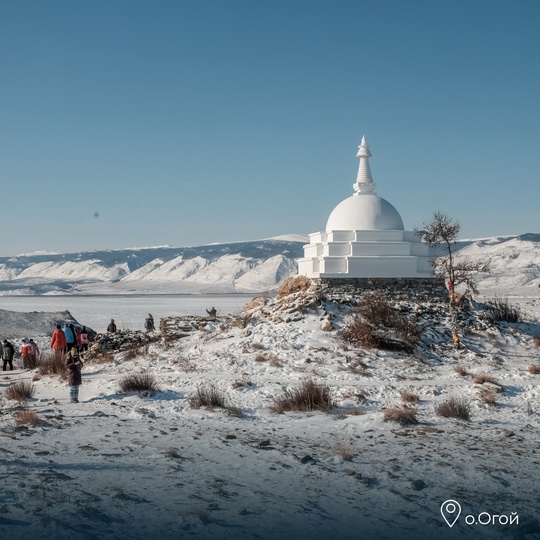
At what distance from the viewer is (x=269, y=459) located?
8297 millimetres

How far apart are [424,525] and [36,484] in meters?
4.07

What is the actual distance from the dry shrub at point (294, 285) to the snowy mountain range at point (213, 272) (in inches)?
2674

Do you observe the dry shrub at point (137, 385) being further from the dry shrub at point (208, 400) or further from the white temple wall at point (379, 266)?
the white temple wall at point (379, 266)

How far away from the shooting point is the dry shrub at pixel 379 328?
57.0ft

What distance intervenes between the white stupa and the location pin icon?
1441cm

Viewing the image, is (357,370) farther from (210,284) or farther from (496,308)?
(210,284)

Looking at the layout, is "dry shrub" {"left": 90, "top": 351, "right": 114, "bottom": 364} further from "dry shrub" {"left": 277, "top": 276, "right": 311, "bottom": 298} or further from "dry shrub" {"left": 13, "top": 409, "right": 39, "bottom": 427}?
"dry shrub" {"left": 13, "top": 409, "right": 39, "bottom": 427}

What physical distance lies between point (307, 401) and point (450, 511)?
215 inches

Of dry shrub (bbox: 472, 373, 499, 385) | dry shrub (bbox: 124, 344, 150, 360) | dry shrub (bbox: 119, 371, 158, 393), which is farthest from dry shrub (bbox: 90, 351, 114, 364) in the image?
dry shrub (bbox: 472, 373, 499, 385)

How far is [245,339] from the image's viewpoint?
59.9 feet

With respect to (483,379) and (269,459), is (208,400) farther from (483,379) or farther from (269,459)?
(483,379)

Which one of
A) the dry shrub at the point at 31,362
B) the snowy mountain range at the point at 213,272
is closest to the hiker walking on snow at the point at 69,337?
the dry shrub at the point at 31,362


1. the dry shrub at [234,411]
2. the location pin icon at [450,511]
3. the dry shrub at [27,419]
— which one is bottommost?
the dry shrub at [234,411]

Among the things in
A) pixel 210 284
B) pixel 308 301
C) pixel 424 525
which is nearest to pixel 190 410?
pixel 424 525
